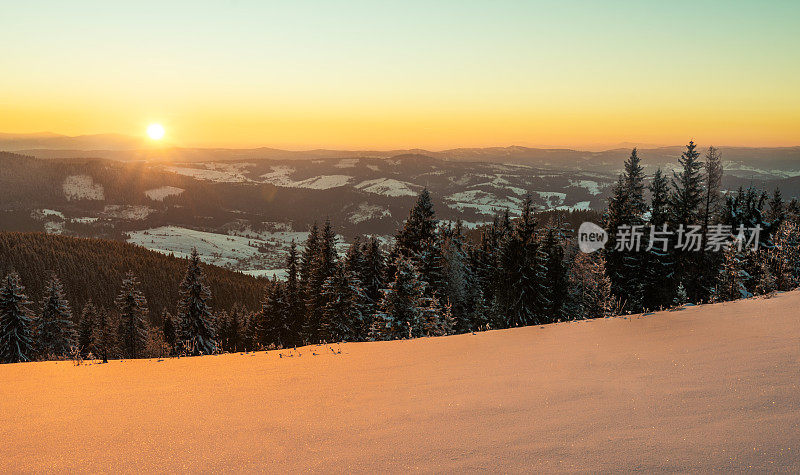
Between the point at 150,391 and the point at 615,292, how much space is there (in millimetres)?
34228

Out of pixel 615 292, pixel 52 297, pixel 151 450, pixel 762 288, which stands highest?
pixel 151 450

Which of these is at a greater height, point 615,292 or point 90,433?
point 90,433

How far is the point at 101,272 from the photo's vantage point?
398ft

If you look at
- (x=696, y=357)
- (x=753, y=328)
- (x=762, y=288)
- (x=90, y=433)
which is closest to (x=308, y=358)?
(x=90, y=433)

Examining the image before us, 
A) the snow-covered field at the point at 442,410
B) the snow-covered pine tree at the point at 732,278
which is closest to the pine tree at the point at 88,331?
the snow-covered field at the point at 442,410

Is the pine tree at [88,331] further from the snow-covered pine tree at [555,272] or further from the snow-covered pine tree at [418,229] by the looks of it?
the snow-covered pine tree at [555,272]

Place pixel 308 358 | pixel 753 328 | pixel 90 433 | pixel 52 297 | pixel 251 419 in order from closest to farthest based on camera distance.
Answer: pixel 90 433
pixel 251 419
pixel 753 328
pixel 308 358
pixel 52 297

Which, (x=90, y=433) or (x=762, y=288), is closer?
(x=90, y=433)

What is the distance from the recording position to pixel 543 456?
3.64m

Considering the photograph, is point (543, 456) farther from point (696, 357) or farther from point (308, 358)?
point (308, 358)

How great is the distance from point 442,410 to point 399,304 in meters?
20.4

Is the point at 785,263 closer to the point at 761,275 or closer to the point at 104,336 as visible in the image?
the point at 761,275

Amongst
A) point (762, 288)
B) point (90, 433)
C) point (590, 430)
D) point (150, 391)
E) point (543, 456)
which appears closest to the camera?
point (543, 456)

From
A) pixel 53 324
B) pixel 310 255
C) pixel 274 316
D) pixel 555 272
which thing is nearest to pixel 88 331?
pixel 53 324
